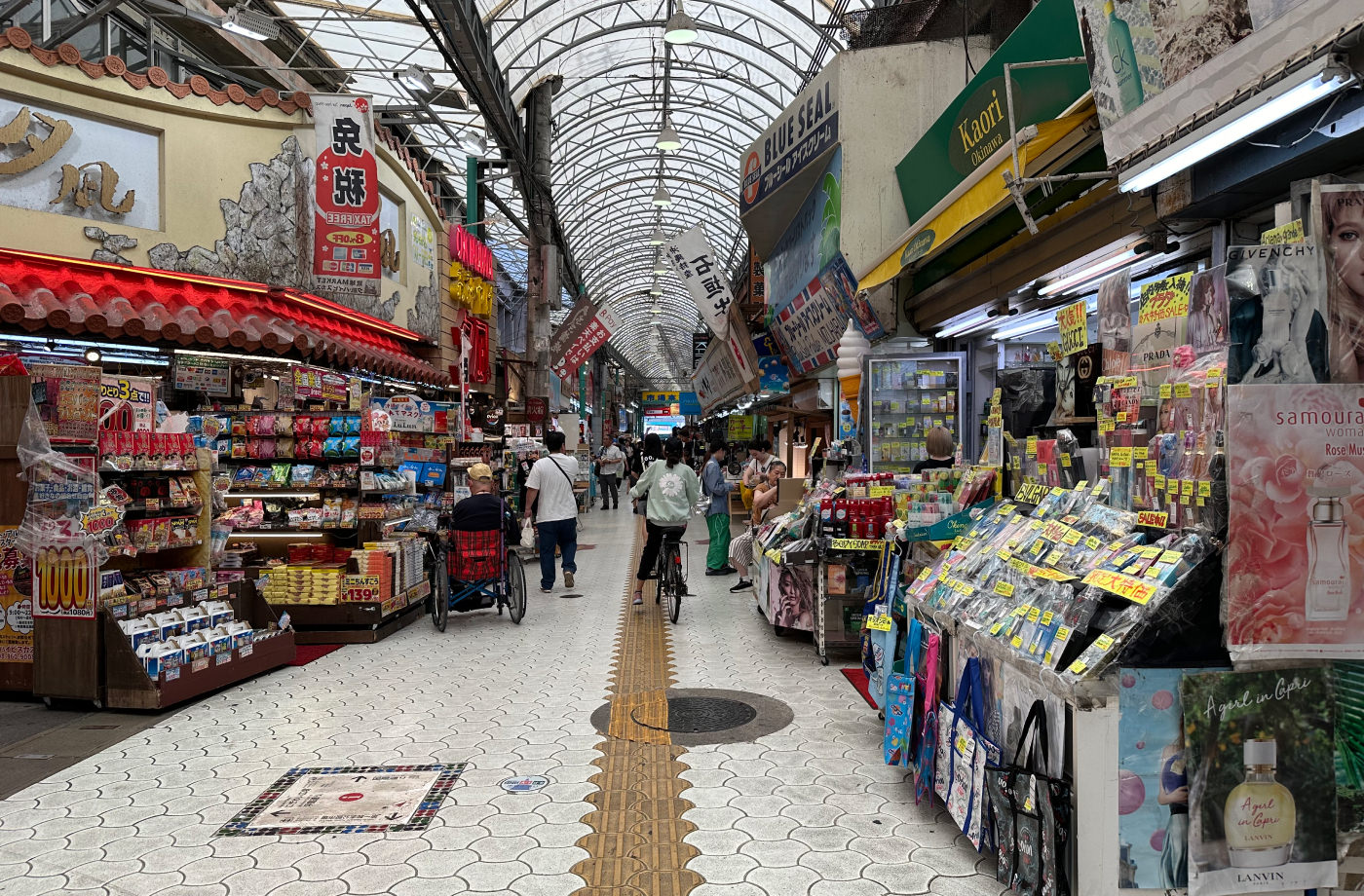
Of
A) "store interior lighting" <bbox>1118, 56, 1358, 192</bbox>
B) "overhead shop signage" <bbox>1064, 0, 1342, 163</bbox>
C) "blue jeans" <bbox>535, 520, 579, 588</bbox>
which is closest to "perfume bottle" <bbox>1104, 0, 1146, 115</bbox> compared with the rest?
"overhead shop signage" <bbox>1064, 0, 1342, 163</bbox>

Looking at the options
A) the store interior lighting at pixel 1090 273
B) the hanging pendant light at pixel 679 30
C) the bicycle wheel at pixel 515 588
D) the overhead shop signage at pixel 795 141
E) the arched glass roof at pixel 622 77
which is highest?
the arched glass roof at pixel 622 77

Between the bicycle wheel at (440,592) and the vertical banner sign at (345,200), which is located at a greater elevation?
the vertical banner sign at (345,200)

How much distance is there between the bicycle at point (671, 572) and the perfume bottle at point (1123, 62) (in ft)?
17.0

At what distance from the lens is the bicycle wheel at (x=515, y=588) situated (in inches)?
316

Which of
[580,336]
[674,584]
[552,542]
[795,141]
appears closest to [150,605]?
[674,584]

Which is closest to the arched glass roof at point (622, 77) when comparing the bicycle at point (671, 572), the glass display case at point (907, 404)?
the glass display case at point (907, 404)

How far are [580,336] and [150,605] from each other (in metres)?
13.1

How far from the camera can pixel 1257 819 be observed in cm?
252

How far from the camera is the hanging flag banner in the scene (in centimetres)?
1420

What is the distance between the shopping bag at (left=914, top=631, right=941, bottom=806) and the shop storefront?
171 inches

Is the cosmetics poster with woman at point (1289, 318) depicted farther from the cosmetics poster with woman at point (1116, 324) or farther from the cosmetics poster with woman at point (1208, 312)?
the cosmetics poster with woman at point (1116, 324)

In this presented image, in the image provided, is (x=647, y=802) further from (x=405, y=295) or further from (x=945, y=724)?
(x=405, y=295)

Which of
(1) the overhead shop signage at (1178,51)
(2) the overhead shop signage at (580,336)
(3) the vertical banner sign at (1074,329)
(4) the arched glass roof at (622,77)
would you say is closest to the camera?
(1) the overhead shop signage at (1178,51)

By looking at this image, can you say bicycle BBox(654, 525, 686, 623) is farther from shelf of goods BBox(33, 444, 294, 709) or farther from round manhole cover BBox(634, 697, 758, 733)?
shelf of goods BBox(33, 444, 294, 709)
